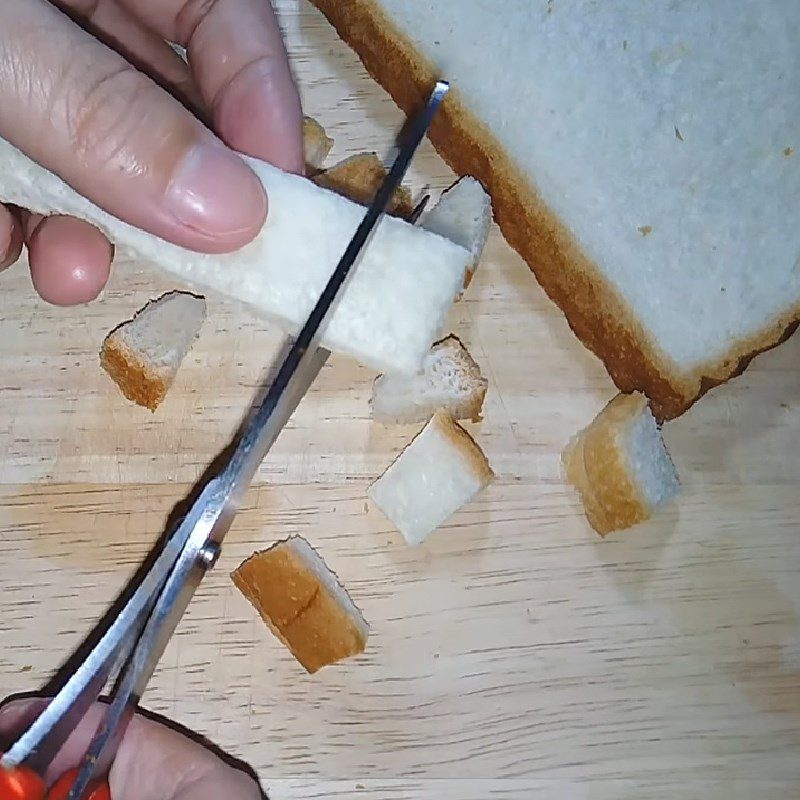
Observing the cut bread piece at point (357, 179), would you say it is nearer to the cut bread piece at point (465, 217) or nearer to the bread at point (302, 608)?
the cut bread piece at point (465, 217)

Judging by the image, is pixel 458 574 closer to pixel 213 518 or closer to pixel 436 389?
pixel 436 389

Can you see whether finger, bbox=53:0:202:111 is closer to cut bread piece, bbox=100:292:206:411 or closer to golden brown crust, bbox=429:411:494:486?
cut bread piece, bbox=100:292:206:411

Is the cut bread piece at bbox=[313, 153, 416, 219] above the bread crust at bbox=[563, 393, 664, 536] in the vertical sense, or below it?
above

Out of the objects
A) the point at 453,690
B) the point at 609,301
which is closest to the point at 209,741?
the point at 453,690

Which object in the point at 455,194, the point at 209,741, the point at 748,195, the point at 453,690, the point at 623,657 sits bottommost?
the point at 209,741

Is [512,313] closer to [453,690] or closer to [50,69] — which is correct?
[453,690]

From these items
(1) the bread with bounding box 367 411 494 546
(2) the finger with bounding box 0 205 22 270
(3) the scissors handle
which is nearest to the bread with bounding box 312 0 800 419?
(1) the bread with bounding box 367 411 494 546

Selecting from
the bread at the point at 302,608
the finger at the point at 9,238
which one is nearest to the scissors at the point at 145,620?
the bread at the point at 302,608
